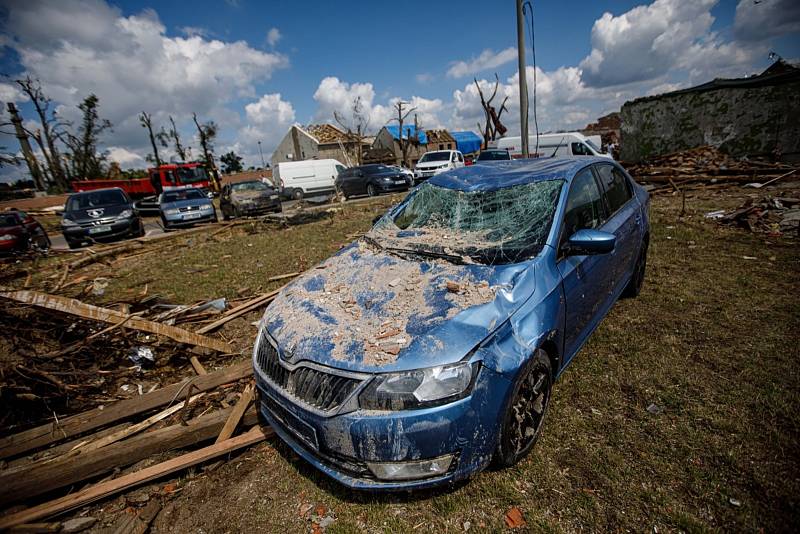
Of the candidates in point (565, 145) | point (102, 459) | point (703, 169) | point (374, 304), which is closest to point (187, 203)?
point (102, 459)

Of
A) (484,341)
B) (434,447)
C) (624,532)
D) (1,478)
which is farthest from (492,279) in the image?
(1,478)

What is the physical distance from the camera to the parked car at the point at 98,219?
10070 millimetres

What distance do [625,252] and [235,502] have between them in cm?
385

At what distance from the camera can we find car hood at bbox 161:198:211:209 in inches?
477

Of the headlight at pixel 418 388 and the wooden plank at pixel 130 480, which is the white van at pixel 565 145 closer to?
the headlight at pixel 418 388

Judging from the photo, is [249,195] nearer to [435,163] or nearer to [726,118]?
[435,163]

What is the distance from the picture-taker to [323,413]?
1.84m

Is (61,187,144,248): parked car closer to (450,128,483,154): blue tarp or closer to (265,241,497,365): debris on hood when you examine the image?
(265,241,497,365): debris on hood

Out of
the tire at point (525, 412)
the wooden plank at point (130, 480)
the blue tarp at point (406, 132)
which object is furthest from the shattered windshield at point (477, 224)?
the blue tarp at point (406, 132)

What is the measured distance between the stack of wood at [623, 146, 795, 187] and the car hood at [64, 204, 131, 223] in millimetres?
17646

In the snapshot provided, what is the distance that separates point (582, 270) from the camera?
8.63 ft

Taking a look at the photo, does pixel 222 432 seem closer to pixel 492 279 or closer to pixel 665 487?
pixel 492 279

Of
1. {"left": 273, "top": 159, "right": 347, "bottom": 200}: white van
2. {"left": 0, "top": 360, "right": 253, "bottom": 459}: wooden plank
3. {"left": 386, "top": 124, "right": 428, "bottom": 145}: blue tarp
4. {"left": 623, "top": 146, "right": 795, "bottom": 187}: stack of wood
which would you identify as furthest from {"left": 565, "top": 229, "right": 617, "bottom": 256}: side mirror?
{"left": 386, "top": 124, "right": 428, "bottom": 145}: blue tarp

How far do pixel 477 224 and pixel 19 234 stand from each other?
44.4ft
